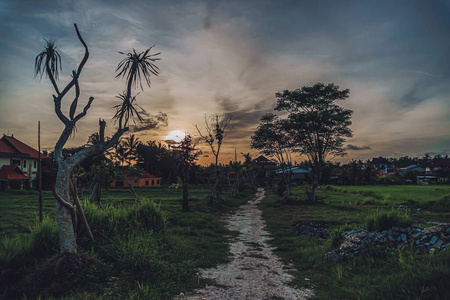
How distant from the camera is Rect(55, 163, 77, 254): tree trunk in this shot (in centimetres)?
651

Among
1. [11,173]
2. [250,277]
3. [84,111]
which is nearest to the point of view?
[84,111]

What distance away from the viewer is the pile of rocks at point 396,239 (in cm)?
775

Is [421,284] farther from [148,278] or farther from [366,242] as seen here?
[148,278]

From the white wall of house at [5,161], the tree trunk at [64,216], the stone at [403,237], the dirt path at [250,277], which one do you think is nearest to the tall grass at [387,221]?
the stone at [403,237]

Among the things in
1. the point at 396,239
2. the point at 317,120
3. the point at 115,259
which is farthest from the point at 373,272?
the point at 317,120

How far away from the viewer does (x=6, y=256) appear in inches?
230

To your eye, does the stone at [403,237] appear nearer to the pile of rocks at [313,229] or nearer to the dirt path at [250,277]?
the pile of rocks at [313,229]

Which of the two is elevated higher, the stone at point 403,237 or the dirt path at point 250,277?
the stone at point 403,237

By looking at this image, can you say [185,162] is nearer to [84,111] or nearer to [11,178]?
[84,111]

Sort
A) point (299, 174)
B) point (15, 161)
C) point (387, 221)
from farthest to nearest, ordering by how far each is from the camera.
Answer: point (299, 174), point (15, 161), point (387, 221)

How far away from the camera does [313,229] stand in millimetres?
13297

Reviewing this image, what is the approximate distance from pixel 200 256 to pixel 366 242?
5965 mm

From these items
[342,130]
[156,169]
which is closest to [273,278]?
[342,130]

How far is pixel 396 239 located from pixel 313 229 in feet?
16.0
